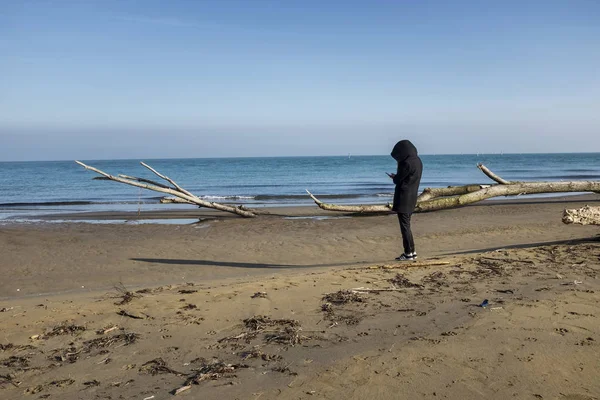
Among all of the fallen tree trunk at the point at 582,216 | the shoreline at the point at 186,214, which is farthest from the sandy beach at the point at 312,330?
the shoreline at the point at 186,214

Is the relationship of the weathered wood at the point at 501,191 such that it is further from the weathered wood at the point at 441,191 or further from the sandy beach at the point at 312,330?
the sandy beach at the point at 312,330

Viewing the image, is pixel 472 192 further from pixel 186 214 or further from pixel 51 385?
pixel 186 214

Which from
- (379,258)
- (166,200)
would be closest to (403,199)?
(379,258)

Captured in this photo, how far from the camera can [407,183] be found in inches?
318

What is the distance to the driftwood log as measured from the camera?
1066cm

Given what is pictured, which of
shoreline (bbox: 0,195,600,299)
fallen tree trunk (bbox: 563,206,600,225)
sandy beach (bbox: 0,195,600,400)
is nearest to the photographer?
sandy beach (bbox: 0,195,600,400)

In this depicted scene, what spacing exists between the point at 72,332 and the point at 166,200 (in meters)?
10.9

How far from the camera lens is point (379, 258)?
989 cm

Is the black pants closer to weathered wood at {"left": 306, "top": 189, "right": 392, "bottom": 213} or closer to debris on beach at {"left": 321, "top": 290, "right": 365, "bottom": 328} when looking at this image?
debris on beach at {"left": 321, "top": 290, "right": 365, "bottom": 328}

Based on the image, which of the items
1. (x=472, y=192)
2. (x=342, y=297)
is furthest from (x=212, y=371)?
(x=472, y=192)

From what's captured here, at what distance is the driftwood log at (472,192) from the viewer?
10.7 metres

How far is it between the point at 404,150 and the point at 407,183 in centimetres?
48

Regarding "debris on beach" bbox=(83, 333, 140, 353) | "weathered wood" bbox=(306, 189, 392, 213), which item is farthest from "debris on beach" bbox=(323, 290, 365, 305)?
"weathered wood" bbox=(306, 189, 392, 213)

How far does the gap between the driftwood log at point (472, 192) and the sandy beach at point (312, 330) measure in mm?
2072
